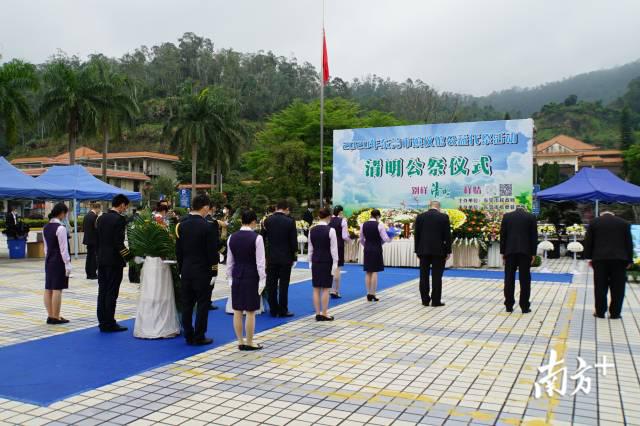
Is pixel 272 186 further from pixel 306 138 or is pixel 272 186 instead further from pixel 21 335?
pixel 21 335

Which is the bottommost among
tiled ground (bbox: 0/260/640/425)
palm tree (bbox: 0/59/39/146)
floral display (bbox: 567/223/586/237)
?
tiled ground (bbox: 0/260/640/425)

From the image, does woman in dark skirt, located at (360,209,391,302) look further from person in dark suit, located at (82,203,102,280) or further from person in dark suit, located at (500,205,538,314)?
person in dark suit, located at (82,203,102,280)

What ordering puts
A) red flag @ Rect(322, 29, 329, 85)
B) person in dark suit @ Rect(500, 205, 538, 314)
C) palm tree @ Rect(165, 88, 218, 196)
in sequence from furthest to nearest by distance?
palm tree @ Rect(165, 88, 218, 196)
red flag @ Rect(322, 29, 329, 85)
person in dark suit @ Rect(500, 205, 538, 314)

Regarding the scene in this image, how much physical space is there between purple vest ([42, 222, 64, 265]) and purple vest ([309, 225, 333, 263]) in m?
3.46

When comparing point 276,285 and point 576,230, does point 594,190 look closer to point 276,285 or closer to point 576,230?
point 576,230

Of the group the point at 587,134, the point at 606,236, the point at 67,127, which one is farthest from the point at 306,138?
the point at 587,134

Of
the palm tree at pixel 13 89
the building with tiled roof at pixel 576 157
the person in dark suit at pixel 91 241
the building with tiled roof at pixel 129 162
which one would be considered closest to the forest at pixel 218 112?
the palm tree at pixel 13 89

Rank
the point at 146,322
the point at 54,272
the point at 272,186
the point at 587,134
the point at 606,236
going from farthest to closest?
the point at 587,134 → the point at 272,186 → the point at 606,236 → the point at 54,272 → the point at 146,322

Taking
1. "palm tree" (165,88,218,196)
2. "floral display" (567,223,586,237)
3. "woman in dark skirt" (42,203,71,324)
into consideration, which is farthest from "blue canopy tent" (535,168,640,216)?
"palm tree" (165,88,218,196)

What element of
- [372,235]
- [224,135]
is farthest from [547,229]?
[224,135]

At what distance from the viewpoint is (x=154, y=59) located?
96.4 metres

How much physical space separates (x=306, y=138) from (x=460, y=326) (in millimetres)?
32683

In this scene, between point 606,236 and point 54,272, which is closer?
point 54,272

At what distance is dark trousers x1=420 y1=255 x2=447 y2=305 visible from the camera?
30.6 feet
